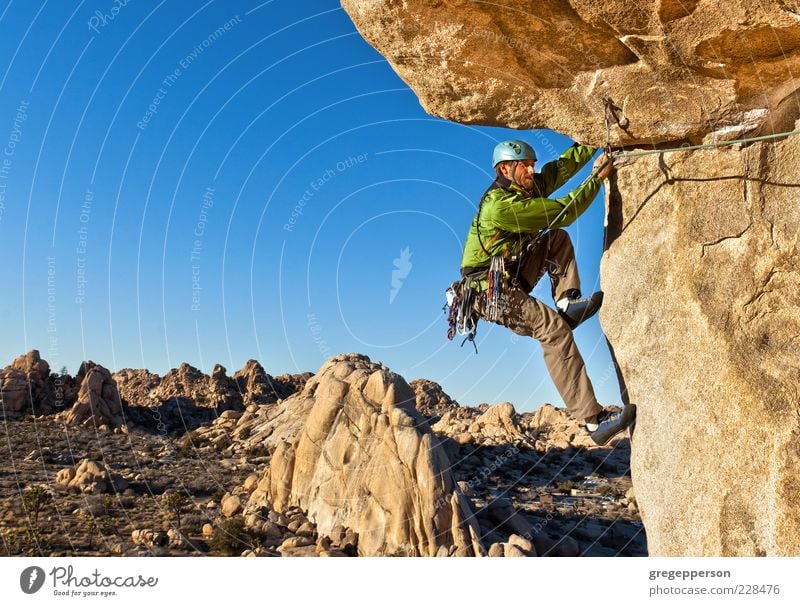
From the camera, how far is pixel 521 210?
7.59 m

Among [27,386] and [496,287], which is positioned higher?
[27,386]

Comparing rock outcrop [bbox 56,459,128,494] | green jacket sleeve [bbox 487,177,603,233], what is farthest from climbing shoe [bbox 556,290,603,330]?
rock outcrop [bbox 56,459,128,494]

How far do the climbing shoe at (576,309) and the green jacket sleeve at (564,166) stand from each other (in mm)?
1430

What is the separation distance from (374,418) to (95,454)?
99.2ft

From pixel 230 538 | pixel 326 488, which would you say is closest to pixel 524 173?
pixel 230 538

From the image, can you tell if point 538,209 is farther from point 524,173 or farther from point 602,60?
point 602,60

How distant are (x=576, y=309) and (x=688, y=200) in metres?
1.86

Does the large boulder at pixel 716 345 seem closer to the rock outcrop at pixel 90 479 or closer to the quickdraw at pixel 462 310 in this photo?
the quickdraw at pixel 462 310

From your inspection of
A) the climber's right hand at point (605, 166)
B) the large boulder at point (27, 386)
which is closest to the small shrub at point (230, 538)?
the climber's right hand at point (605, 166)

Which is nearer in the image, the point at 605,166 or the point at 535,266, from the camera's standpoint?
the point at 605,166

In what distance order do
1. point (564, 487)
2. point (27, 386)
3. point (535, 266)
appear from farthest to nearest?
point (27, 386), point (564, 487), point (535, 266)

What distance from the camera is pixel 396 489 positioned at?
29938mm
